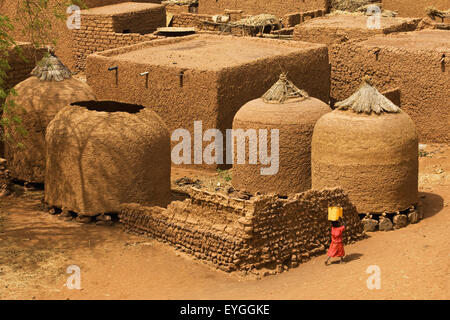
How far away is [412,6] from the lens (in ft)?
102

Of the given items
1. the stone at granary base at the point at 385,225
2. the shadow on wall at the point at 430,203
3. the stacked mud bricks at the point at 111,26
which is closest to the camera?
the stone at granary base at the point at 385,225

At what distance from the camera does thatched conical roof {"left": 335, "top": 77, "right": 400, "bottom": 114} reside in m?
16.3

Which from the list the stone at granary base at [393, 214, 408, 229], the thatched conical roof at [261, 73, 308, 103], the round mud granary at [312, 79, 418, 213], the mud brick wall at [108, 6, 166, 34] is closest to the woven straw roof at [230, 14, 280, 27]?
the mud brick wall at [108, 6, 166, 34]

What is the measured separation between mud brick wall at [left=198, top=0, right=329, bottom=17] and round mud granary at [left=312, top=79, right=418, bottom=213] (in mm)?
14810

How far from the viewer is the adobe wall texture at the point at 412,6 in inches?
1198

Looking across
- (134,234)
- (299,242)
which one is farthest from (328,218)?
(134,234)

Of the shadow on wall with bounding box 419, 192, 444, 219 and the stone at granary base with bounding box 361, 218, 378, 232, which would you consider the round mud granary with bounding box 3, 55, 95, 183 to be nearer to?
the stone at granary base with bounding box 361, 218, 378, 232

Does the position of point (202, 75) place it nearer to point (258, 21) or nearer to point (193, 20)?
point (258, 21)

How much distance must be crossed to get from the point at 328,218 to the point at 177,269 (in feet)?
7.80

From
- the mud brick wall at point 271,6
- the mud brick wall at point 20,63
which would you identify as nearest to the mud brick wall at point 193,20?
the mud brick wall at point 271,6

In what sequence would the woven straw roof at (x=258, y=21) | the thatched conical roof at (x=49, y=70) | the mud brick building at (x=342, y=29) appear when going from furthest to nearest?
the woven straw roof at (x=258, y=21) → the mud brick building at (x=342, y=29) → the thatched conical roof at (x=49, y=70)

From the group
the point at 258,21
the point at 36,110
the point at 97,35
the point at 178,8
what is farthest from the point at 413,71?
the point at 178,8

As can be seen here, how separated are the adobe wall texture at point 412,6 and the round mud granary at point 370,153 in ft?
48.7

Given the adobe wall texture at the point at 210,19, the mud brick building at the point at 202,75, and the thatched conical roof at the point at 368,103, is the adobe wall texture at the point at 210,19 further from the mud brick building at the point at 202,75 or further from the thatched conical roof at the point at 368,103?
the thatched conical roof at the point at 368,103
